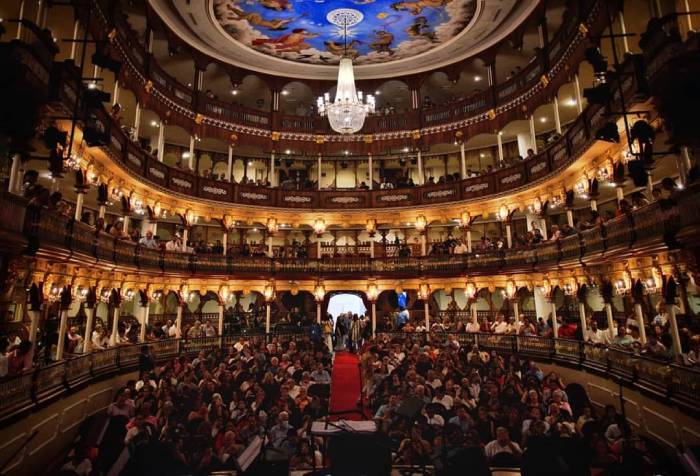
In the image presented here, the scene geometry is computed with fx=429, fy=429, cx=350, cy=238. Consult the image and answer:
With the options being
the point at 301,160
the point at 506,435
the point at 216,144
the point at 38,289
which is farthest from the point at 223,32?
the point at 506,435

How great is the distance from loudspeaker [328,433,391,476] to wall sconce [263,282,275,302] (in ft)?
65.4

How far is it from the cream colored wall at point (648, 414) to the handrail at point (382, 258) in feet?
14.3

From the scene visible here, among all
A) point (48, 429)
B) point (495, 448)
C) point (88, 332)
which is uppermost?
point (88, 332)

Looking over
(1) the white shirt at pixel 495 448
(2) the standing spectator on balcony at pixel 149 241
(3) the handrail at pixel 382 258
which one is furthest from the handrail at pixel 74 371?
(1) the white shirt at pixel 495 448

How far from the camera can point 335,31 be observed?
2450 cm

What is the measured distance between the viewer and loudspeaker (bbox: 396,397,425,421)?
888 centimetres

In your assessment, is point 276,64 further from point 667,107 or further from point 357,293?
point 667,107

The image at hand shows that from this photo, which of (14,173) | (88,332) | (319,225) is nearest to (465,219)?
(319,225)

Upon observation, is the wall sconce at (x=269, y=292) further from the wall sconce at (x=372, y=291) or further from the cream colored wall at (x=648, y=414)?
the cream colored wall at (x=648, y=414)

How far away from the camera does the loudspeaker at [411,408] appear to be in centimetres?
888

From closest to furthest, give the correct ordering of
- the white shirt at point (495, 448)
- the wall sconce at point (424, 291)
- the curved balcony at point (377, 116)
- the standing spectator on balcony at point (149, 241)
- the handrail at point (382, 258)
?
1. the white shirt at point (495, 448)
2. the handrail at point (382, 258)
3. the curved balcony at point (377, 116)
4. the standing spectator on balcony at point (149, 241)
5. the wall sconce at point (424, 291)

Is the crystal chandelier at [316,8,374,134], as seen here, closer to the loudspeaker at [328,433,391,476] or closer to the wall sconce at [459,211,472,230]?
the wall sconce at [459,211,472,230]

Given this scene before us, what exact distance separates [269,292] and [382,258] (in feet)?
24.6

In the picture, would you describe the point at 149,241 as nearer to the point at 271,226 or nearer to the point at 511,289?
the point at 271,226
